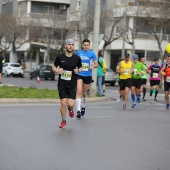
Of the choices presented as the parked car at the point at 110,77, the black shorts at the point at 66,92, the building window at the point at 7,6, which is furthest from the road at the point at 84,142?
the building window at the point at 7,6

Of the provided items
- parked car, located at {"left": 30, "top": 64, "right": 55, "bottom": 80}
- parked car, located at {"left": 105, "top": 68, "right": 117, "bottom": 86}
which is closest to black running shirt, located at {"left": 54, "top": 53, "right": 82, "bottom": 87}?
parked car, located at {"left": 105, "top": 68, "right": 117, "bottom": 86}

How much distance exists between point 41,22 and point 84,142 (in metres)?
57.6

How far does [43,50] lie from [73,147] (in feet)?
214

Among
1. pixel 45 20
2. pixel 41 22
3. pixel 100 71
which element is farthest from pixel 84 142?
pixel 45 20

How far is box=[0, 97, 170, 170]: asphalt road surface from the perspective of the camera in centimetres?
841

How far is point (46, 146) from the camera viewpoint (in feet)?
32.6

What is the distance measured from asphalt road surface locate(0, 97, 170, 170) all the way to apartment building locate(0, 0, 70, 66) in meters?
49.3

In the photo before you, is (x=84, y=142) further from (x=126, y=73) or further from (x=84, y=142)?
(x=126, y=73)

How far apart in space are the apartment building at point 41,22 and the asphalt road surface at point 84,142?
162ft

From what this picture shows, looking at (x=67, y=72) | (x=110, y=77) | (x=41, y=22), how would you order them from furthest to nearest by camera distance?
(x=41, y=22) < (x=110, y=77) < (x=67, y=72)

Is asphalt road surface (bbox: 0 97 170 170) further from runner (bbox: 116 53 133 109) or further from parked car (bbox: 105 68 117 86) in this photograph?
parked car (bbox: 105 68 117 86)

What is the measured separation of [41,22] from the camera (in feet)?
221

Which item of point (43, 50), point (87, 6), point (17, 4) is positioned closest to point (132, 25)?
point (87, 6)

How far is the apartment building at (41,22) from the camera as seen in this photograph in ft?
219
